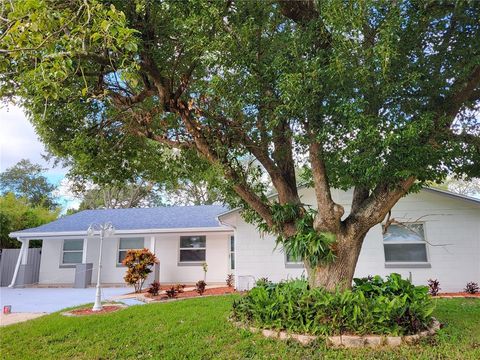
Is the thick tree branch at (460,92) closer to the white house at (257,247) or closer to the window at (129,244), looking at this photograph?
the white house at (257,247)

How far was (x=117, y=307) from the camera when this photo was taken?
966cm

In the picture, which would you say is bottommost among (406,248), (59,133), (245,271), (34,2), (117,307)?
(117,307)

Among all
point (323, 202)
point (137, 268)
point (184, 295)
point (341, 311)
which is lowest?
point (184, 295)

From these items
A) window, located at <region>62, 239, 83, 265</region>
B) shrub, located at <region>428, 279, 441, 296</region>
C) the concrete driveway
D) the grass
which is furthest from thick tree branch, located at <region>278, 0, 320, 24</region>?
window, located at <region>62, 239, 83, 265</region>

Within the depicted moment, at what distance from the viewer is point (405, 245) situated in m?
11.9

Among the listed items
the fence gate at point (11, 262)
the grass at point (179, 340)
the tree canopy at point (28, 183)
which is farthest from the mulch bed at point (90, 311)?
the tree canopy at point (28, 183)

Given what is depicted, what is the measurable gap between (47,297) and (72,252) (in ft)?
14.2

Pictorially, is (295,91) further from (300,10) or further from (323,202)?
(323,202)

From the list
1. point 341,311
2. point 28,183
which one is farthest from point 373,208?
point 28,183

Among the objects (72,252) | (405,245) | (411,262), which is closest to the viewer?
(411,262)

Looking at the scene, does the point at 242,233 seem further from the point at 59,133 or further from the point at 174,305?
the point at 59,133

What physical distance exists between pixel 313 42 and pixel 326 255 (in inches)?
149

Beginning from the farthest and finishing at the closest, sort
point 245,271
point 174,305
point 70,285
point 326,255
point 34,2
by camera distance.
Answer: point 70,285 → point 245,271 → point 174,305 → point 326,255 → point 34,2

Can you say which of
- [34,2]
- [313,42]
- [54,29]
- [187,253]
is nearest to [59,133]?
[54,29]
